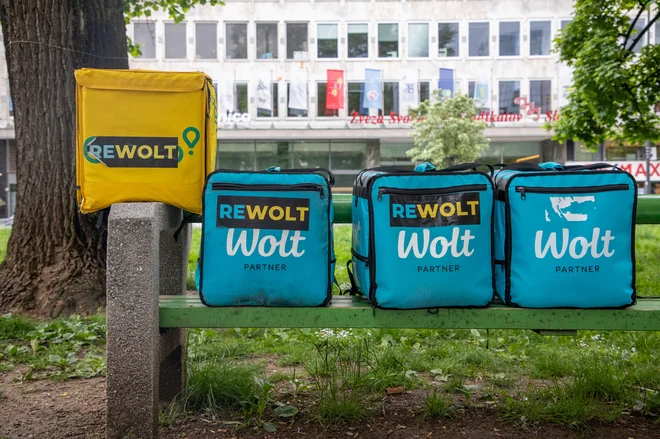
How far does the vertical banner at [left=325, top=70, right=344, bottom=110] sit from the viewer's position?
1359 inches

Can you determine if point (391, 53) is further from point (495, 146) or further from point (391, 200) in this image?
point (391, 200)

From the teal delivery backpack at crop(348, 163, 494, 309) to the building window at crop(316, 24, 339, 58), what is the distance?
34.0m

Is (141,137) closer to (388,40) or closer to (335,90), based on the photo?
(335,90)

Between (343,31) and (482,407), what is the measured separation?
113 ft

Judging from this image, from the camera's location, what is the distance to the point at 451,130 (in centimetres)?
3053

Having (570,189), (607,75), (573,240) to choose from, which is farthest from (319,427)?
(607,75)

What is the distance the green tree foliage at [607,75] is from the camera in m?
11.7

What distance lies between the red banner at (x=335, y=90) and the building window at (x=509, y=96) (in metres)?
8.89

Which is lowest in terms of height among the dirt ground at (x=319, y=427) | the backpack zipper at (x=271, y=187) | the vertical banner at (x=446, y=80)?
the dirt ground at (x=319, y=427)

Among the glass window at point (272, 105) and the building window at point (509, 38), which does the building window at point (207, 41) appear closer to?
the glass window at point (272, 105)

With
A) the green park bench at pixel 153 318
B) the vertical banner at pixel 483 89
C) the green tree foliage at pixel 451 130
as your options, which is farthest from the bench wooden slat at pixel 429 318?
the vertical banner at pixel 483 89

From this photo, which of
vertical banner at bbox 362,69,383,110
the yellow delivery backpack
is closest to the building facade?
vertical banner at bbox 362,69,383,110

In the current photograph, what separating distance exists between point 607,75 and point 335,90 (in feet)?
79.5

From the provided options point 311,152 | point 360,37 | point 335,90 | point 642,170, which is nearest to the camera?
point 642,170
